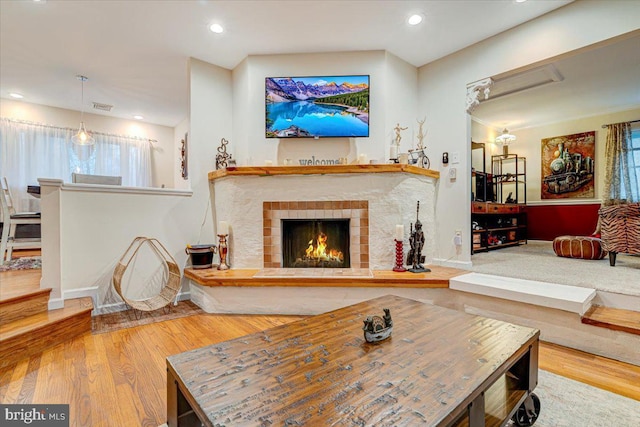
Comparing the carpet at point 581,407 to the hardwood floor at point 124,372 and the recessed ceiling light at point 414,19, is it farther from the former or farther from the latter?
the recessed ceiling light at point 414,19

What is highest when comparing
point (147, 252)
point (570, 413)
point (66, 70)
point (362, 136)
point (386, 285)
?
point (66, 70)

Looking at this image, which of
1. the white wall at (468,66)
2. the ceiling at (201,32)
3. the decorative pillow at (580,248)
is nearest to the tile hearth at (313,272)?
the white wall at (468,66)

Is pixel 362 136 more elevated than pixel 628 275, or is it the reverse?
pixel 362 136

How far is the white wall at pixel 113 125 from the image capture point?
4582 millimetres

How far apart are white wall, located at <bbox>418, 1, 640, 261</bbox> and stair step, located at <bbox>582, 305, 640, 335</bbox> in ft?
4.15

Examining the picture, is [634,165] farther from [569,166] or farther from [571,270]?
[571,270]

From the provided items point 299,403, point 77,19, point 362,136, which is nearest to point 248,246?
point 362,136

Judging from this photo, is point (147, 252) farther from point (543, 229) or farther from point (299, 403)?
point (543, 229)

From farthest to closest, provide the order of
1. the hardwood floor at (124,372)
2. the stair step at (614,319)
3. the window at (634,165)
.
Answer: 1. the window at (634,165)
2. the stair step at (614,319)
3. the hardwood floor at (124,372)

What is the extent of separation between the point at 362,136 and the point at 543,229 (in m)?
5.02

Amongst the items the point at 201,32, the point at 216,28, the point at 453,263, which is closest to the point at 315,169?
the point at 216,28

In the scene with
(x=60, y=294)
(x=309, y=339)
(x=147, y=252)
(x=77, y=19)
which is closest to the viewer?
(x=309, y=339)

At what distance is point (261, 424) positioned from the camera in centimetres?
79

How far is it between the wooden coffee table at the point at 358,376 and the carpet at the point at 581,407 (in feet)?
0.57
